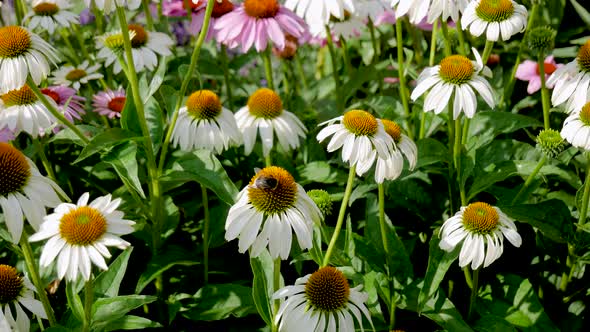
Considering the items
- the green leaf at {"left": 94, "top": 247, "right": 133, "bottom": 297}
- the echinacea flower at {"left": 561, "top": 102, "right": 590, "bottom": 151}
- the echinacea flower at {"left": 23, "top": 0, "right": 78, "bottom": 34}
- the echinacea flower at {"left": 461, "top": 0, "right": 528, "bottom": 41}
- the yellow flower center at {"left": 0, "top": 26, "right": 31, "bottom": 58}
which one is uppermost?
the yellow flower center at {"left": 0, "top": 26, "right": 31, "bottom": 58}

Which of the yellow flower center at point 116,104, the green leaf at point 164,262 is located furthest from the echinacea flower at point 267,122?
the yellow flower center at point 116,104

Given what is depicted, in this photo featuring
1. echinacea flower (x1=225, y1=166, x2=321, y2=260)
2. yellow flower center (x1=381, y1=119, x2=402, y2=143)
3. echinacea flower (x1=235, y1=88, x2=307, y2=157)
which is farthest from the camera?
echinacea flower (x1=235, y1=88, x2=307, y2=157)

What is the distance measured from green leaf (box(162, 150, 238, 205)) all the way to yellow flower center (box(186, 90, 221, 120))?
151mm

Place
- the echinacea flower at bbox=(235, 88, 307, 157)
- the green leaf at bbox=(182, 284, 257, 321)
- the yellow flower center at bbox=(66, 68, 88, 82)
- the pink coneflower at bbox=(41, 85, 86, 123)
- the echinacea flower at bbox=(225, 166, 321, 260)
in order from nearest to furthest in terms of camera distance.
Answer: the echinacea flower at bbox=(225, 166, 321, 260) → the green leaf at bbox=(182, 284, 257, 321) → the echinacea flower at bbox=(235, 88, 307, 157) → the pink coneflower at bbox=(41, 85, 86, 123) → the yellow flower center at bbox=(66, 68, 88, 82)

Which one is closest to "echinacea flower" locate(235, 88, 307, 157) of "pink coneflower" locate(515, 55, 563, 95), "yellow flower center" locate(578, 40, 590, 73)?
"yellow flower center" locate(578, 40, 590, 73)

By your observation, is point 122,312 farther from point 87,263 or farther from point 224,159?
point 224,159

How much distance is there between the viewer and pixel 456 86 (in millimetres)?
1929

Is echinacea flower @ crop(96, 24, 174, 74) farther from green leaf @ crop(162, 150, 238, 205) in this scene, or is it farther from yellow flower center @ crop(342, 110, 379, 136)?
yellow flower center @ crop(342, 110, 379, 136)

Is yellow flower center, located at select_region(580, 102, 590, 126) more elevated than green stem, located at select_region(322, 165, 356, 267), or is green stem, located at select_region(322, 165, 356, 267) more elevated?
yellow flower center, located at select_region(580, 102, 590, 126)

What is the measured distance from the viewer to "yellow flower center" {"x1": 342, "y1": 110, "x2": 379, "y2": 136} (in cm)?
168

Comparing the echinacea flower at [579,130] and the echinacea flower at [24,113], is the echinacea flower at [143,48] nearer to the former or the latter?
the echinacea flower at [24,113]

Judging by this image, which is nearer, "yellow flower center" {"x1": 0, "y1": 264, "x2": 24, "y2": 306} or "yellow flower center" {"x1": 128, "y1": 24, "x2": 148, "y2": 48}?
"yellow flower center" {"x1": 0, "y1": 264, "x2": 24, "y2": 306}

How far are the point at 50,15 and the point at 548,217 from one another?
6.03 feet

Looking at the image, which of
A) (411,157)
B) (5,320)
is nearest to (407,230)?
(411,157)
